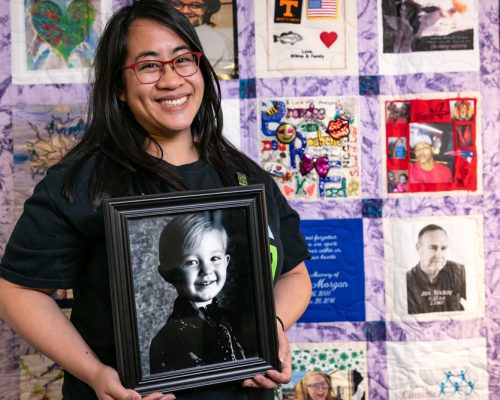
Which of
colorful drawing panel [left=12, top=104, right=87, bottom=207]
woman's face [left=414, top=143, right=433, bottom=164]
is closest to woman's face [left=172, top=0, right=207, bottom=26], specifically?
colorful drawing panel [left=12, top=104, right=87, bottom=207]

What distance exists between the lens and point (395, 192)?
1.72m

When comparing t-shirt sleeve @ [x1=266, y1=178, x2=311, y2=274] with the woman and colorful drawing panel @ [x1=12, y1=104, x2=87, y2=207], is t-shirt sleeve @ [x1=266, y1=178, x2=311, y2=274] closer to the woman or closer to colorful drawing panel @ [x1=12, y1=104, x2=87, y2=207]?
the woman

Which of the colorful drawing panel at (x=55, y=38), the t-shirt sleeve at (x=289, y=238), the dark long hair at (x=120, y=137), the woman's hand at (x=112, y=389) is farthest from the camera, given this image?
the colorful drawing panel at (x=55, y=38)

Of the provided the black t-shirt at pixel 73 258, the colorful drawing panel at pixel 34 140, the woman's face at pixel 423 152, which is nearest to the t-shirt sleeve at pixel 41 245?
the black t-shirt at pixel 73 258

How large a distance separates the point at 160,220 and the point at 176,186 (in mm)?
102

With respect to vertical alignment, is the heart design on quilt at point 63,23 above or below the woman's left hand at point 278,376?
above

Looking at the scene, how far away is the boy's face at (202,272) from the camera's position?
1.05 m

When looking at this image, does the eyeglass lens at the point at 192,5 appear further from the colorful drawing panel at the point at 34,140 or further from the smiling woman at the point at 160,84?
the smiling woman at the point at 160,84

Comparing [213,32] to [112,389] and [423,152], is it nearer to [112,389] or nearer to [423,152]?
[423,152]

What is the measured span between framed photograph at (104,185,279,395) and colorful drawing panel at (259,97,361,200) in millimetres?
611

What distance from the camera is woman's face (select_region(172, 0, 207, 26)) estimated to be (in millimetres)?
1688

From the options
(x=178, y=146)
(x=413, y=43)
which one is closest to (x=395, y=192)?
(x=413, y=43)

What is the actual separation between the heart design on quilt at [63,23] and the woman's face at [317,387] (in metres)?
1.05

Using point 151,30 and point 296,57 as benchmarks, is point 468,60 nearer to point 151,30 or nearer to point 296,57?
point 296,57
